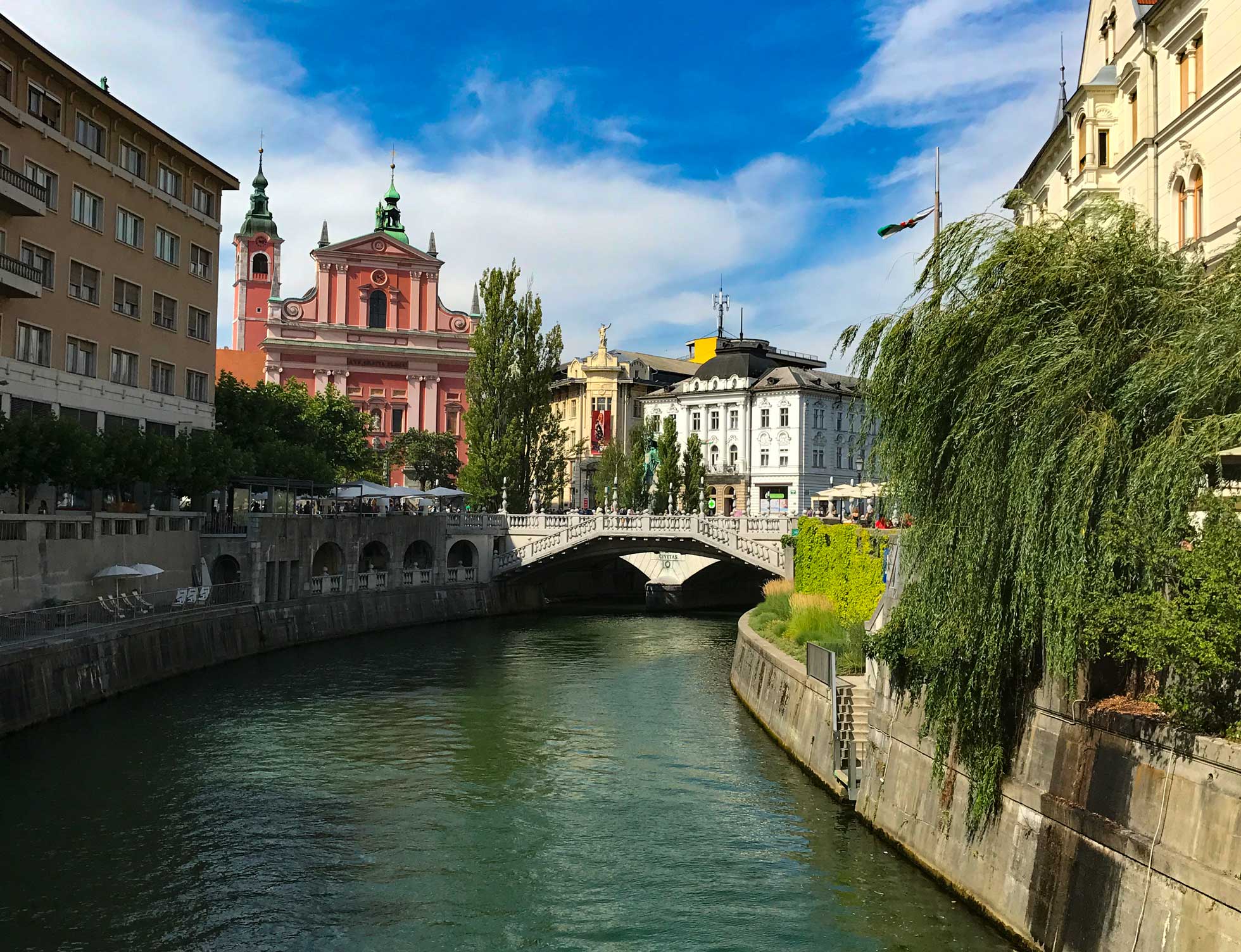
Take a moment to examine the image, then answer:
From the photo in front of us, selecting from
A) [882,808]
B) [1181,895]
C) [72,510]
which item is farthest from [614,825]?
[72,510]

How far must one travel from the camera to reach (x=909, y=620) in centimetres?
2016

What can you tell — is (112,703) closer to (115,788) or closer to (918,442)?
(115,788)

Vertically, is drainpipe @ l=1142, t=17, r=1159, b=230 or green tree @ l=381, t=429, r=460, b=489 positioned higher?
drainpipe @ l=1142, t=17, r=1159, b=230

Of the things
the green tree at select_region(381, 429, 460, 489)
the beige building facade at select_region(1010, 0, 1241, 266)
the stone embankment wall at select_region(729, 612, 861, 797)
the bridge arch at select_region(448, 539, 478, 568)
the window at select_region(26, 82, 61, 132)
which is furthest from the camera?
the green tree at select_region(381, 429, 460, 489)

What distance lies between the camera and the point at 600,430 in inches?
4855

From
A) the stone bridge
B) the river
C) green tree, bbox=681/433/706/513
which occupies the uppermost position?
green tree, bbox=681/433/706/513

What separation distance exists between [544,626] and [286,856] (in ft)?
137

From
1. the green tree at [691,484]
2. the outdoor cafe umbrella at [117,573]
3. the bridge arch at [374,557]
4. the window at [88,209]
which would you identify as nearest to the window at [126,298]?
the window at [88,209]

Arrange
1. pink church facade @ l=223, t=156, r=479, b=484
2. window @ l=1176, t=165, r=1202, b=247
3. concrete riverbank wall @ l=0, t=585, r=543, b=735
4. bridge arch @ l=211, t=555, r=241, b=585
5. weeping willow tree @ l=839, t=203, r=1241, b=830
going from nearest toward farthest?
weeping willow tree @ l=839, t=203, r=1241, b=830, window @ l=1176, t=165, r=1202, b=247, concrete riverbank wall @ l=0, t=585, r=543, b=735, bridge arch @ l=211, t=555, r=241, b=585, pink church facade @ l=223, t=156, r=479, b=484

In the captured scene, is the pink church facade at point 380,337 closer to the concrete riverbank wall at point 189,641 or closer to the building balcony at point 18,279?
the concrete riverbank wall at point 189,641

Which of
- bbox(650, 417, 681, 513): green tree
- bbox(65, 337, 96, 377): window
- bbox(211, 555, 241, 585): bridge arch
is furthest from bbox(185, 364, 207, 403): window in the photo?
bbox(650, 417, 681, 513): green tree

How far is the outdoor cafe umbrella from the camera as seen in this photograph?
140 feet

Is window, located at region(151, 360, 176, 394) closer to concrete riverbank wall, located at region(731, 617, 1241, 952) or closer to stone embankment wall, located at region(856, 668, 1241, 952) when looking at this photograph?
concrete riverbank wall, located at region(731, 617, 1241, 952)

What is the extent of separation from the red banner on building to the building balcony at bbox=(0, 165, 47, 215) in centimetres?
8063
